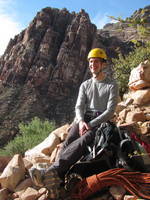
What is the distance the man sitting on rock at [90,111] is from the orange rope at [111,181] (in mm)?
295

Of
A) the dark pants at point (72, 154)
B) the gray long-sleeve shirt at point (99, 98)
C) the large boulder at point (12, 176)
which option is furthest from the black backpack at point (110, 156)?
the large boulder at point (12, 176)

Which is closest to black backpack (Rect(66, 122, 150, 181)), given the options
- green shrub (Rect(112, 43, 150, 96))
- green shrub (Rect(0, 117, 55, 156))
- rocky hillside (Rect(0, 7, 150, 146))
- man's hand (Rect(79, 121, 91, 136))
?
man's hand (Rect(79, 121, 91, 136))

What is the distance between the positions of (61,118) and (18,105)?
22.2 ft

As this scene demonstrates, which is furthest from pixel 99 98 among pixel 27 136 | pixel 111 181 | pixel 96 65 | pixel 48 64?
pixel 48 64

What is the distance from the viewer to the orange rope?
117 inches

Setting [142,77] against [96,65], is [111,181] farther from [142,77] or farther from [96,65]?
[142,77]

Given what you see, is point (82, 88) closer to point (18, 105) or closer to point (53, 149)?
point (53, 149)

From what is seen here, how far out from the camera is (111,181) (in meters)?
3.04

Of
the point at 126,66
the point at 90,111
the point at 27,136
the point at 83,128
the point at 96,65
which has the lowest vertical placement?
the point at 27,136

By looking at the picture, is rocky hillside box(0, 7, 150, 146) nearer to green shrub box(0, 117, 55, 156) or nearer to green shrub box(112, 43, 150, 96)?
green shrub box(0, 117, 55, 156)

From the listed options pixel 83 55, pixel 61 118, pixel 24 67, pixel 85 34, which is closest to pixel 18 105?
pixel 61 118

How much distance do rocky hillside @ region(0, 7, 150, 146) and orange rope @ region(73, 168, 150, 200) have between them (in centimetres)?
3058

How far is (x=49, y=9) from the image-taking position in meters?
58.1

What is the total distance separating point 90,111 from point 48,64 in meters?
44.4
